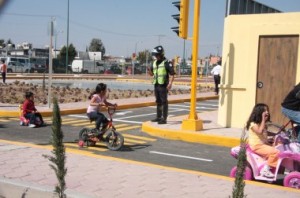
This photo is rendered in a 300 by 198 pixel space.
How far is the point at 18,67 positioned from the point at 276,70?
50887 mm

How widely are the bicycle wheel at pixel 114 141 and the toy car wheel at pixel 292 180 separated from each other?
10.7ft

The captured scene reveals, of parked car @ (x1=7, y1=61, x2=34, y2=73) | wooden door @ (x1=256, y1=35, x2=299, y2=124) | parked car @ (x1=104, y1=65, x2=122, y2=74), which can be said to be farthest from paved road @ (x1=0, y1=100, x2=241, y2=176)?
parked car @ (x1=104, y1=65, x2=122, y2=74)

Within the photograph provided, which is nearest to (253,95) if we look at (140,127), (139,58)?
(140,127)

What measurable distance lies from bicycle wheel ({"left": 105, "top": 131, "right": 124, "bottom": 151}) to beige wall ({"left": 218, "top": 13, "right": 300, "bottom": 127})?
361 cm

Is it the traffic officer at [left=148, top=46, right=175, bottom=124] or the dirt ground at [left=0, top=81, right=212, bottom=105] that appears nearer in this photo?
the traffic officer at [left=148, top=46, right=175, bottom=124]

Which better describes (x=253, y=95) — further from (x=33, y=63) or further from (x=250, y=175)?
(x=33, y=63)

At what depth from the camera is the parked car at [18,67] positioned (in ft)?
181

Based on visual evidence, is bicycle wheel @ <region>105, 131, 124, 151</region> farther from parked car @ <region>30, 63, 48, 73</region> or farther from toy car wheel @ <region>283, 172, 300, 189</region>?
parked car @ <region>30, 63, 48, 73</region>

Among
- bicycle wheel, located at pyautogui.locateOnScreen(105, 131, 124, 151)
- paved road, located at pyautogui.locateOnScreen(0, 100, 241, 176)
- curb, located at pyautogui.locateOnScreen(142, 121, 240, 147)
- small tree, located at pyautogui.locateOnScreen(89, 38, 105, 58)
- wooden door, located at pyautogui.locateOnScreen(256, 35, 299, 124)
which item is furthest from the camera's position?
small tree, located at pyautogui.locateOnScreen(89, 38, 105, 58)

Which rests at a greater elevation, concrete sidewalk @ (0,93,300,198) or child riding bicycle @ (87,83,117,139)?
child riding bicycle @ (87,83,117,139)

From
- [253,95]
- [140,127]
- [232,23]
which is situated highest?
[232,23]

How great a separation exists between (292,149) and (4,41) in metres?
121

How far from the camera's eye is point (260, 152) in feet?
20.4

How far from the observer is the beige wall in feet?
32.4
